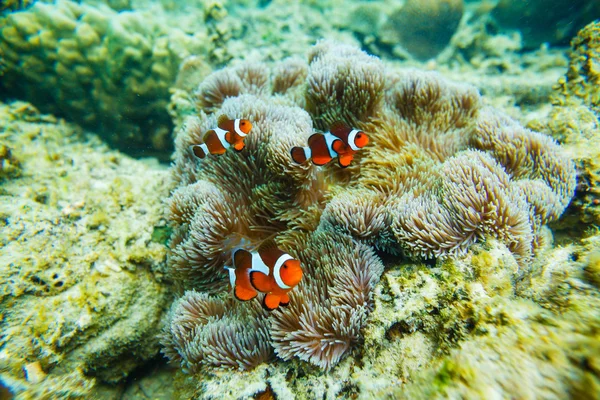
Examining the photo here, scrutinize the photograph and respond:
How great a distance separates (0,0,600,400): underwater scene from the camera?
1.62 meters

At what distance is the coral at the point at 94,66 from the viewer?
4.78 m

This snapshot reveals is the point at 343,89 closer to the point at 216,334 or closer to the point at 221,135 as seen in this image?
the point at 221,135

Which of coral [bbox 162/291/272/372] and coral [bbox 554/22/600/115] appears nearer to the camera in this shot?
coral [bbox 162/291/272/372]

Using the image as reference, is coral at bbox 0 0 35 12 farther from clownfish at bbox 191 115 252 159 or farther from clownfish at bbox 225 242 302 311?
clownfish at bbox 225 242 302 311

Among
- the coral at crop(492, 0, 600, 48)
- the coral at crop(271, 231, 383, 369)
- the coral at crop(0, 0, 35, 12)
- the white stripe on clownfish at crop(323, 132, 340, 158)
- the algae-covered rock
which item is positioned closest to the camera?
the coral at crop(271, 231, 383, 369)

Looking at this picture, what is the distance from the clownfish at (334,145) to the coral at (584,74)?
2618 mm

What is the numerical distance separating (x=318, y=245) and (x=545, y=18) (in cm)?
802

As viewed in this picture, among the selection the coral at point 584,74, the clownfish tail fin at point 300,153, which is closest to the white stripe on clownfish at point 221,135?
the clownfish tail fin at point 300,153

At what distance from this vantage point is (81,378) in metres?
2.08

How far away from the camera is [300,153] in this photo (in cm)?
225

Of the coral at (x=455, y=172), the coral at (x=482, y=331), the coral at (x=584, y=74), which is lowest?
the coral at (x=482, y=331)

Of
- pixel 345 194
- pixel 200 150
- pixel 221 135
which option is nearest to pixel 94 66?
pixel 200 150

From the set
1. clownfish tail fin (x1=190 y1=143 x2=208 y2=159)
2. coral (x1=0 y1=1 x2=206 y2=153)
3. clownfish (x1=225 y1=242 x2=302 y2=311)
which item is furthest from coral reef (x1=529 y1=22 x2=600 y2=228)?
coral (x1=0 y1=1 x2=206 y2=153)

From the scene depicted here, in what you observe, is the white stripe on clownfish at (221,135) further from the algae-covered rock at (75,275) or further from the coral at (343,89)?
the algae-covered rock at (75,275)
